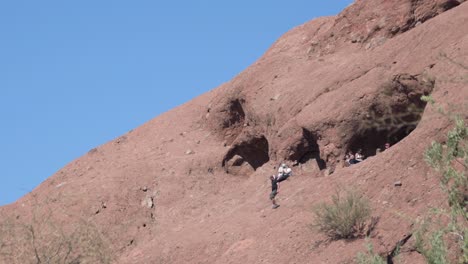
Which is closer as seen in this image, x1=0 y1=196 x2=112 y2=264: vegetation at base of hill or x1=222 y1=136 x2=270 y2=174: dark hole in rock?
x1=0 y1=196 x2=112 y2=264: vegetation at base of hill

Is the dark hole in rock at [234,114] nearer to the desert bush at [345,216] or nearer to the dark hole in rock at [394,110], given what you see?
the dark hole in rock at [394,110]

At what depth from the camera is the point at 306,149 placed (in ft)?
79.2

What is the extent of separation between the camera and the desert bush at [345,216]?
17609 millimetres

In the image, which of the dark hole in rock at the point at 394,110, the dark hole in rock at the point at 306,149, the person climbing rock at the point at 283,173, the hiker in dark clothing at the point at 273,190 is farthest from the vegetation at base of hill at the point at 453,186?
the dark hole in rock at the point at 306,149

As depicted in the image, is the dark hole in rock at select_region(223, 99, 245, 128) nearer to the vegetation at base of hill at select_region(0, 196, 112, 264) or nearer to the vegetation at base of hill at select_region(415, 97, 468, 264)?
the vegetation at base of hill at select_region(0, 196, 112, 264)

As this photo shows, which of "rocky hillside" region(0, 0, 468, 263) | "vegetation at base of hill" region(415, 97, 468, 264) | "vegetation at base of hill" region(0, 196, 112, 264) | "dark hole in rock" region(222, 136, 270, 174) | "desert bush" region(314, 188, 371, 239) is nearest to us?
"vegetation at base of hill" region(415, 97, 468, 264)

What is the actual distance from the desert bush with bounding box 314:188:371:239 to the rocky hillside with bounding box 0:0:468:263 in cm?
23

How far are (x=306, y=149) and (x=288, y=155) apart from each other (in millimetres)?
572

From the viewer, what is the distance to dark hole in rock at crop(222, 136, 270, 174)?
2753 centimetres

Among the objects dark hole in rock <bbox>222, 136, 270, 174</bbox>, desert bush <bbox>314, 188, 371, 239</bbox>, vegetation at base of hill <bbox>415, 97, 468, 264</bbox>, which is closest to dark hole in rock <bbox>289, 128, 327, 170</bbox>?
dark hole in rock <bbox>222, 136, 270, 174</bbox>

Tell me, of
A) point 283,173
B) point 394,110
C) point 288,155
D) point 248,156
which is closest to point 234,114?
point 248,156

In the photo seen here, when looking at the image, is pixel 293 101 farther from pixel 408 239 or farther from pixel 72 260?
pixel 408 239

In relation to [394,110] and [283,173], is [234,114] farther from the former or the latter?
[394,110]

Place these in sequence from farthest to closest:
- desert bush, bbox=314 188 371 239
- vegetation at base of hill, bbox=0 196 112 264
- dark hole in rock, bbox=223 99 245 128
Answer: dark hole in rock, bbox=223 99 245 128 → vegetation at base of hill, bbox=0 196 112 264 → desert bush, bbox=314 188 371 239
